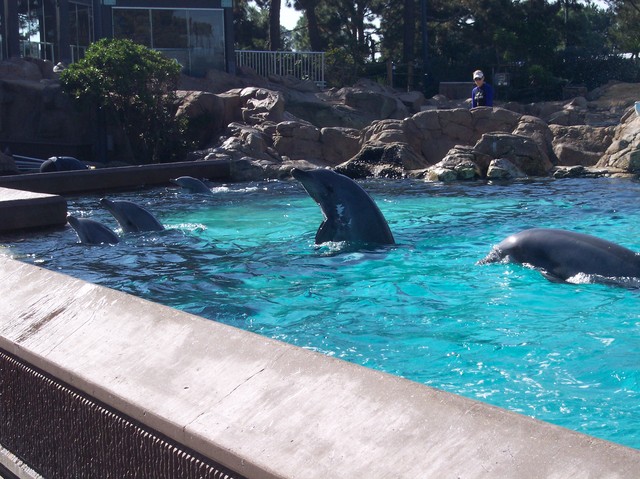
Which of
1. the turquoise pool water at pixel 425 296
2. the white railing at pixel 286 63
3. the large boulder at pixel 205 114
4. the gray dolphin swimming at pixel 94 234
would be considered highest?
the white railing at pixel 286 63

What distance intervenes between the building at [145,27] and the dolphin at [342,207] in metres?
19.1

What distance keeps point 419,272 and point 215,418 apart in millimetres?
5308

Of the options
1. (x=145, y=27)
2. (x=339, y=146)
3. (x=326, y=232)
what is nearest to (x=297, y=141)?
(x=339, y=146)

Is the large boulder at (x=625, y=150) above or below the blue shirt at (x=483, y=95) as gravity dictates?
below

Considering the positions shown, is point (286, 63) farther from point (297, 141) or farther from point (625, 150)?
point (625, 150)

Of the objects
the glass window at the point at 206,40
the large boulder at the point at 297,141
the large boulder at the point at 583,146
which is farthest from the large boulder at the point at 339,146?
the glass window at the point at 206,40

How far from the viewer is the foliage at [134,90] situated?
18672 mm

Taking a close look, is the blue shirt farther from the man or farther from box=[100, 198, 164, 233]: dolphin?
box=[100, 198, 164, 233]: dolphin

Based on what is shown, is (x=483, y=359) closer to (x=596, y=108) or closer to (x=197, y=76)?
(x=197, y=76)

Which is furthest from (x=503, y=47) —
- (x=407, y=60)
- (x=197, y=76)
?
(x=197, y=76)

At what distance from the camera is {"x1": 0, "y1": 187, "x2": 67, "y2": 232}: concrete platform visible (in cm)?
969

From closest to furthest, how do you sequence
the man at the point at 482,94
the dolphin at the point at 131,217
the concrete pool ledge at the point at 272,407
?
the concrete pool ledge at the point at 272,407, the dolphin at the point at 131,217, the man at the point at 482,94

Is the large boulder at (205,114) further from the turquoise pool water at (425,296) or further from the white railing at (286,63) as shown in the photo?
the white railing at (286,63)

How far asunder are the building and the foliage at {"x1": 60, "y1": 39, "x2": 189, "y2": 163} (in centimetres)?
650
